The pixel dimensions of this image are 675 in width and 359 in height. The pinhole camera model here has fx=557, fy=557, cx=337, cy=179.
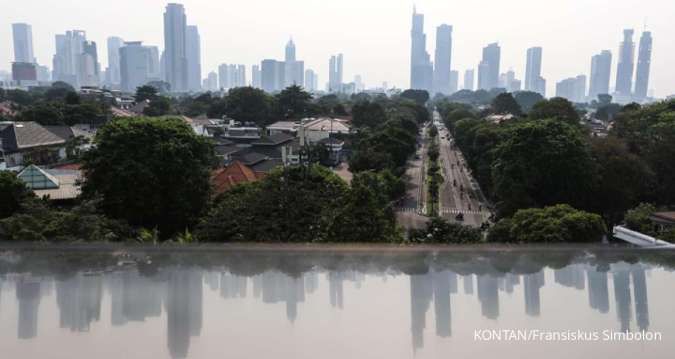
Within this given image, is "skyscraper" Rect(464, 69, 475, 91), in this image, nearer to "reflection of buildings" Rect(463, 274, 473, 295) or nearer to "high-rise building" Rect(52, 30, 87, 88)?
"high-rise building" Rect(52, 30, 87, 88)

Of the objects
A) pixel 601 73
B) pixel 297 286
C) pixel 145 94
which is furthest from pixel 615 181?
pixel 601 73

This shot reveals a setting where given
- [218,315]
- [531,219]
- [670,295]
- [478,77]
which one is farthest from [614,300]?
[478,77]

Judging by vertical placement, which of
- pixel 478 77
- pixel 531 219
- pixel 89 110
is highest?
pixel 478 77

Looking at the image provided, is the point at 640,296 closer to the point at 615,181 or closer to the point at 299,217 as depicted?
the point at 299,217

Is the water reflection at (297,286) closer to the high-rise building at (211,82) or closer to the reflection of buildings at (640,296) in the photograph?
the reflection of buildings at (640,296)

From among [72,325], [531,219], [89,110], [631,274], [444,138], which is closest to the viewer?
[72,325]

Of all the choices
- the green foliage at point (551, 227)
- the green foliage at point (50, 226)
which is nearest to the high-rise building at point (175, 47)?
the green foliage at point (551, 227)

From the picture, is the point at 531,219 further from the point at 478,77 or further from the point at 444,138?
the point at 478,77
